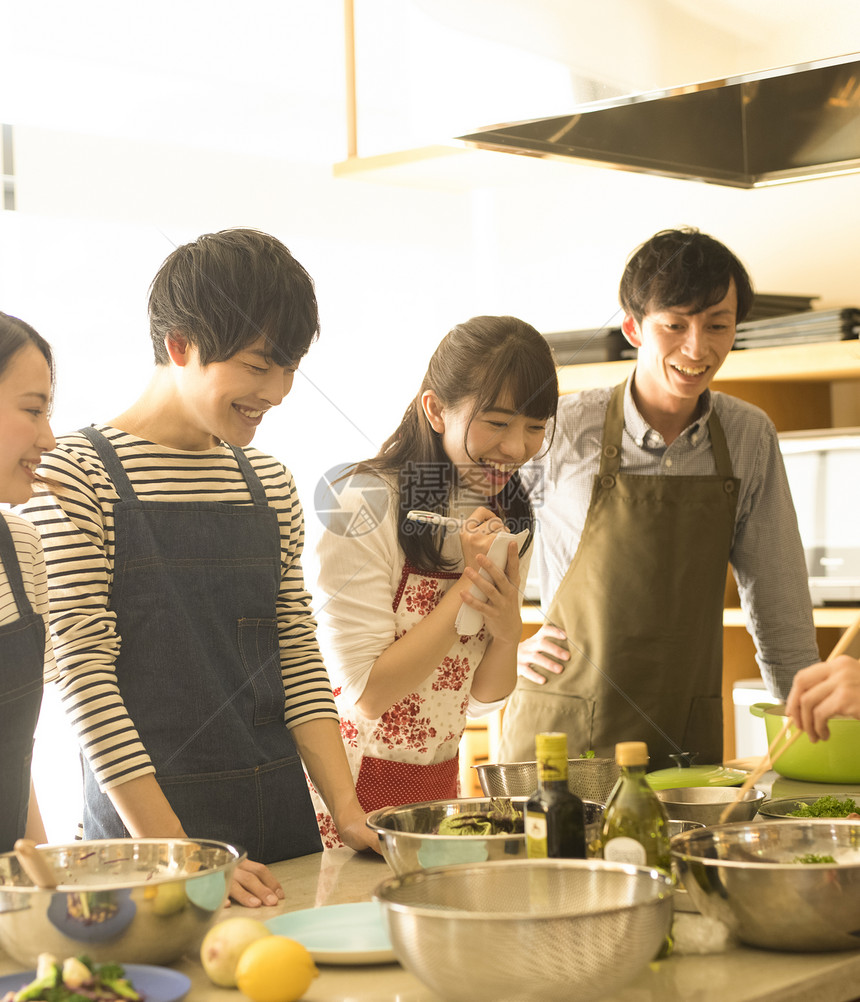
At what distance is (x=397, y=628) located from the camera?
145 centimetres

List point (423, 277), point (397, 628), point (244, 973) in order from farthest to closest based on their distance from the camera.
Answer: point (423, 277) → point (397, 628) → point (244, 973)

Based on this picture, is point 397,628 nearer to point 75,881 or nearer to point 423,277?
point 75,881

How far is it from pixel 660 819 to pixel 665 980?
14cm

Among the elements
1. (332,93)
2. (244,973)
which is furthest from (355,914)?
(332,93)

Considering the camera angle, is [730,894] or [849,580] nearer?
[730,894]

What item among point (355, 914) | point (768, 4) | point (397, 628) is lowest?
point (355, 914)

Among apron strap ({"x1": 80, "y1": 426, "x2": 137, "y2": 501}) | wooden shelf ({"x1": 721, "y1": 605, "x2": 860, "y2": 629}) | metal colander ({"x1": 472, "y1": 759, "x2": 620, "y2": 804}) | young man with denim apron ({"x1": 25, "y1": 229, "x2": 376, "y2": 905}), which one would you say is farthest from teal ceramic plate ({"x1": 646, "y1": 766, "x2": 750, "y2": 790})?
wooden shelf ({"x1": 721, "y1": 605, "x2": 860, "y2": 629})

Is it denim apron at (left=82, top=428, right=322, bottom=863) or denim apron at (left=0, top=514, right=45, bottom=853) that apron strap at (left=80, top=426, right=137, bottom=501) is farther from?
denim apron at (left=0, top=514, right=45, bottom=853)

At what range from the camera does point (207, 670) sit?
1250mm

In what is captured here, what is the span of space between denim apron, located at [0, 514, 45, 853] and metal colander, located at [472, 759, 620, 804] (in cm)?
46

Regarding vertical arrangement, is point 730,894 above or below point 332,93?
below

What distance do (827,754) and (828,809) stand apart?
1.26 feet

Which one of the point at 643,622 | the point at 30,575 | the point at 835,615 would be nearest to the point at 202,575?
the point at 30,575

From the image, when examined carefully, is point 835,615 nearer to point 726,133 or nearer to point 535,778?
point 726,133
